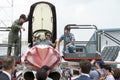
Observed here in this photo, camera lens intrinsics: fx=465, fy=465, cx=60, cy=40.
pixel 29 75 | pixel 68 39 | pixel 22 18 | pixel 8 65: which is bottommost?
pixel 29 75

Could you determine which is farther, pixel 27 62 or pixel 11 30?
pixel 11 30

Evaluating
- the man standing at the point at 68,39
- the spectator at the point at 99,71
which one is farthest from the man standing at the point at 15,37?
the spectator at the point at 99,71

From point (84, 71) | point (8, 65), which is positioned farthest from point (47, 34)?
point (8, 65)

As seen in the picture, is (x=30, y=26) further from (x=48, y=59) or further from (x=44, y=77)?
(x=44, y=77)

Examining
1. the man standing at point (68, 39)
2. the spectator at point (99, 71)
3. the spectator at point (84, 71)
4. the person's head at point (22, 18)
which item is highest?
the person's head at point (22, 18)

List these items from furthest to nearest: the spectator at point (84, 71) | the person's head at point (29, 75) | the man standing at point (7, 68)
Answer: the person's head at point (29, 75)
the spectator at point (84, 71)
the man standing at point (7, 68)

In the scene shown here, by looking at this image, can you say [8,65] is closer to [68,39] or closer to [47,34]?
[47,34]

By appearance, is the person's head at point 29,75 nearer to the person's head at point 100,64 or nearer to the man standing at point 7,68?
the man standing at point 7,68

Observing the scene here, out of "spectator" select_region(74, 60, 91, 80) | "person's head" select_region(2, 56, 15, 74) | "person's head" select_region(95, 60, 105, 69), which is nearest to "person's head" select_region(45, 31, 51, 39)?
"person's head" select_region(95, 60, 105, 69)

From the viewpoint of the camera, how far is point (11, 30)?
51.9ft

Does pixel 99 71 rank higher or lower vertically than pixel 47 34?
lower

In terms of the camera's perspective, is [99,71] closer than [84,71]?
No

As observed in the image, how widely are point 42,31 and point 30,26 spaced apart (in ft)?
1.42

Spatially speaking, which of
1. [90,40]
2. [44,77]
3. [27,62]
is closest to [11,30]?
[90,40]
